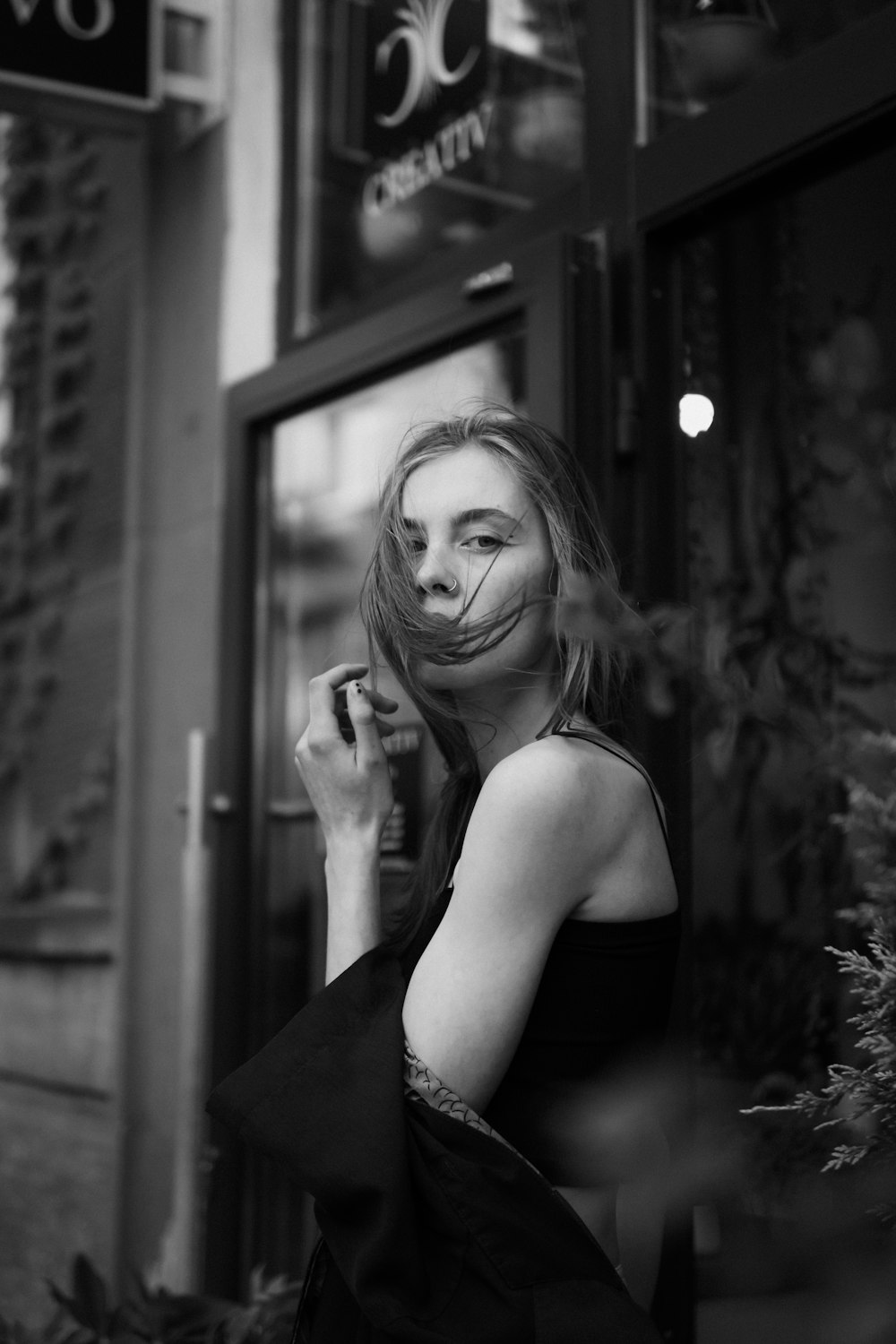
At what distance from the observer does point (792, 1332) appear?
2.33 m

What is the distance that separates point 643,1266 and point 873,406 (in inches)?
56.8

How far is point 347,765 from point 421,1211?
1.57 ft

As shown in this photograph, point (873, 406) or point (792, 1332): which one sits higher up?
point (873, 406)

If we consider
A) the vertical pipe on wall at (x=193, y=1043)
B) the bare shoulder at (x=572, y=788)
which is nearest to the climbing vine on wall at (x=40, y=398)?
the vertical pipe on wall at (x=193, y=1043)

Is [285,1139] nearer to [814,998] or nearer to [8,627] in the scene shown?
[814,998]

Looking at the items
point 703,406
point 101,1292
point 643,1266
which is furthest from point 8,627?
point 643,1266

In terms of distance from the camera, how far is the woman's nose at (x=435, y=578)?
1.58 m

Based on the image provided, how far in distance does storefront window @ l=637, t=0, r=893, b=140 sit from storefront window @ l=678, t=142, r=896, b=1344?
0.22m

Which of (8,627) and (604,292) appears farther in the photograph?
(8,627)

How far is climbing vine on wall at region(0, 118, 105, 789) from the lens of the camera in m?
4.77

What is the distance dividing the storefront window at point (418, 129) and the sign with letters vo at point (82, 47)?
0.46 meters

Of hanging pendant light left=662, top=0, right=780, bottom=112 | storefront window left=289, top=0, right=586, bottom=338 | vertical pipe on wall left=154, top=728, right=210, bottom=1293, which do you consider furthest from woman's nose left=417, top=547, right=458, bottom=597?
vertical pipe on wall left=154, top=728, right=210, bottom=1293

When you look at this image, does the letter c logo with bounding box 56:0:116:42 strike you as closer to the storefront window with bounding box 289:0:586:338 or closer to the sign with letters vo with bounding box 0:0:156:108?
the sign with letters vo with bounding box 0:0:156:108

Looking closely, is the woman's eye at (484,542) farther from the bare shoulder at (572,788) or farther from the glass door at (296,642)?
the glass door at (296,642)
